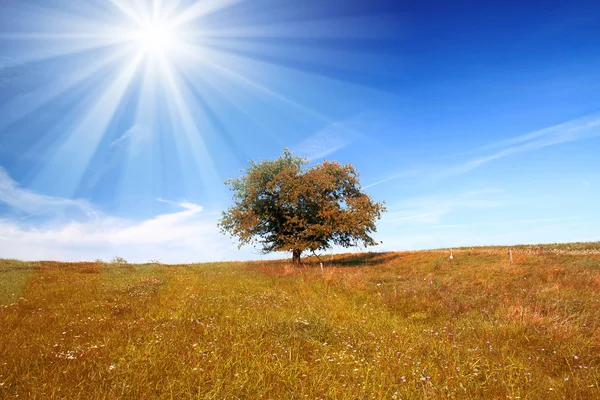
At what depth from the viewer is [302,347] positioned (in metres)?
6.58

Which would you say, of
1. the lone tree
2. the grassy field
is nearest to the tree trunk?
the lone tree

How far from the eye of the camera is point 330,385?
16.4ft

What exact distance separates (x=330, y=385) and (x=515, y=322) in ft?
19.1

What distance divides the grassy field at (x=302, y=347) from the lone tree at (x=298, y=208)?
19.5m

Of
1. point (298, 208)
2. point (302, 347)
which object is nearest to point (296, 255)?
point (298, 208)

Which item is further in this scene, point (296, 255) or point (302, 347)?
point (296, 255)

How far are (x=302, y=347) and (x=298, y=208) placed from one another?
26.8 m

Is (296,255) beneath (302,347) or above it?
above

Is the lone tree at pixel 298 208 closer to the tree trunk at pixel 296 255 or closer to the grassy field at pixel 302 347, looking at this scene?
the tree trunk at pixel 296 255

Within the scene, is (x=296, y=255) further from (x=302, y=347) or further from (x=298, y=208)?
(x=302, y=347)

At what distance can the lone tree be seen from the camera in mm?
31734

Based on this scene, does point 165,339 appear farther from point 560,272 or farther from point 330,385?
point 560,272

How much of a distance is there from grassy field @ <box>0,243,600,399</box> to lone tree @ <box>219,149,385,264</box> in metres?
19.5

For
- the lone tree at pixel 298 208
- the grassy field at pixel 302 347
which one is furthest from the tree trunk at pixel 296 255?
the grassy field at pixel 302 347
